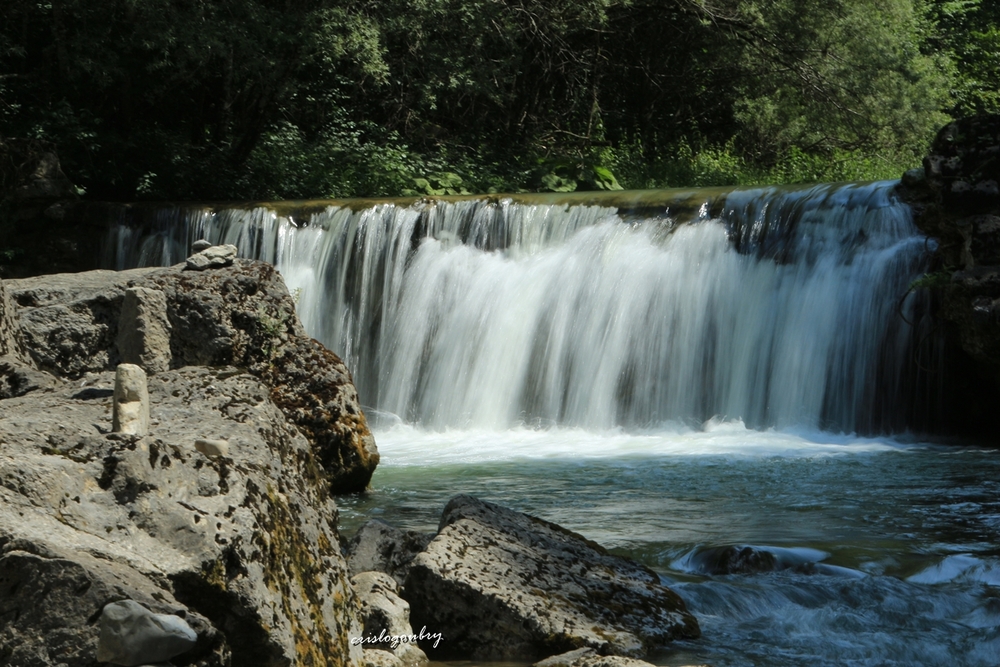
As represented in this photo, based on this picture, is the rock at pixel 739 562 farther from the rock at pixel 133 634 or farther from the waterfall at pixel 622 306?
the waterfall at pixel 622 306

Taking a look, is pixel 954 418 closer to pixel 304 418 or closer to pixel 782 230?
pixel 782 230

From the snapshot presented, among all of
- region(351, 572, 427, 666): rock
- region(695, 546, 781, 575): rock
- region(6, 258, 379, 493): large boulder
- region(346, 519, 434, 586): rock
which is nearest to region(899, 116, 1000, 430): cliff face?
region(695, 546, 781, 575): rock

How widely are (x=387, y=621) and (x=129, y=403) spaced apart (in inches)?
50.5

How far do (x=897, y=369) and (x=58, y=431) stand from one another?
8717 millimetres

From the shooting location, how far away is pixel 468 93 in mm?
18547

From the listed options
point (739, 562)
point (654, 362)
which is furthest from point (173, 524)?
point (654, 362)

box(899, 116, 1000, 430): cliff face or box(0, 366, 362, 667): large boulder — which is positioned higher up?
box(899, 116, 1000, 430): cliff face

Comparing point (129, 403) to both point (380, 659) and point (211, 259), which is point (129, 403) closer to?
point (380, 659)

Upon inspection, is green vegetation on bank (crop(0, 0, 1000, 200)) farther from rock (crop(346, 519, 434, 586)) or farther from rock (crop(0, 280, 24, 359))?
rock (crop(346, 519, 434, 586))

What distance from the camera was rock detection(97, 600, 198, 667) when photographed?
2.32 m

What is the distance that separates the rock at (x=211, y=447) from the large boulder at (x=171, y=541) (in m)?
0.02

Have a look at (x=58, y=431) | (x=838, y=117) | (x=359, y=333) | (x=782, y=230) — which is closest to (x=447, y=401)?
(x=359, y=333)

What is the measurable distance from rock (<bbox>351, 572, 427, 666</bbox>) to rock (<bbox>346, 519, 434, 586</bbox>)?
1.65 feet

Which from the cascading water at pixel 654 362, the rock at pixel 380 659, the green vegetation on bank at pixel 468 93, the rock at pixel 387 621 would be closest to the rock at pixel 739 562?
the cascading water at pixel 654 362
